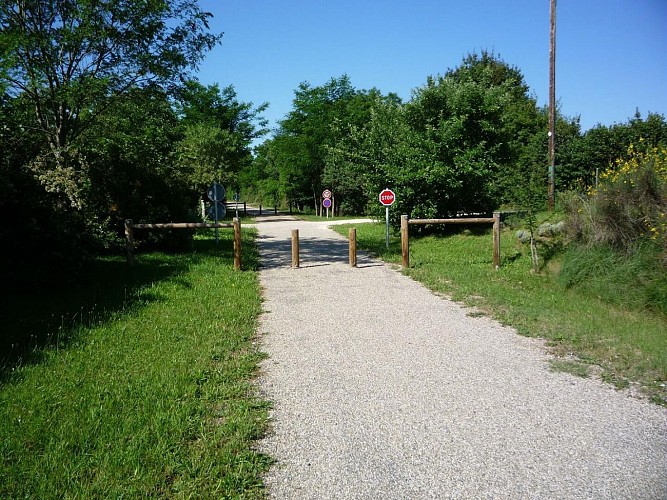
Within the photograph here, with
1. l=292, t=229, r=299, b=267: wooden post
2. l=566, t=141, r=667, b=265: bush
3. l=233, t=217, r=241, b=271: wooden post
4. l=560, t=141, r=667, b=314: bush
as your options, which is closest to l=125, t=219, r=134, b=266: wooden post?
l=233, t=217, r=241, b=271: wooden post

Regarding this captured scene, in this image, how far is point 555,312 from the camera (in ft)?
23.2

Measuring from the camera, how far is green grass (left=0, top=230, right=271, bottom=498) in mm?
2939

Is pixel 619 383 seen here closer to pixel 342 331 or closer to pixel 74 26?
pixel 342 331

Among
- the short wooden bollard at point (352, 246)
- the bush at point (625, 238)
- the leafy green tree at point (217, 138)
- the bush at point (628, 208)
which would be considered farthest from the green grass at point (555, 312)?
the leafy green tree at point (217, 138)

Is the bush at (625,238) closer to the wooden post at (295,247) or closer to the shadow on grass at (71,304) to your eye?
the wooden post at (295,247)

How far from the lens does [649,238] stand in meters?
8.03

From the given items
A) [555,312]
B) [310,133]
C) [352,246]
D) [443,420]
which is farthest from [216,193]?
[310,133]

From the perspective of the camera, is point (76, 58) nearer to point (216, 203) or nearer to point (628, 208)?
point (216, 203)

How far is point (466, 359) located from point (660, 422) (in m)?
1.89

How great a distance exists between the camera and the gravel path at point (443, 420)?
9.49 feet

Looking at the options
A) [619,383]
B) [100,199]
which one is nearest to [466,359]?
[619,383]

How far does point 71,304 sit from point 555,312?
7399mm

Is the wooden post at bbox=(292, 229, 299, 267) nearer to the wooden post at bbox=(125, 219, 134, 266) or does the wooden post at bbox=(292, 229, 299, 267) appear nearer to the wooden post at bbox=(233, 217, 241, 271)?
the wooden post at bbox=(233, 217, 241, 271)

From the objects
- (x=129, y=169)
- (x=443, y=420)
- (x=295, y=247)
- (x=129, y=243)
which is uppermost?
(x=129, y=169)
